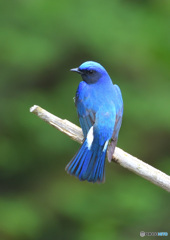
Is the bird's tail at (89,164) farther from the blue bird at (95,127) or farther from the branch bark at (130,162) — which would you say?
the branch bark at (130,162)

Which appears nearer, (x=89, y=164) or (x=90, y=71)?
(x=89, y=164)

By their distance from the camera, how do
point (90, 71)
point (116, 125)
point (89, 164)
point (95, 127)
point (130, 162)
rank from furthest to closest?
1. point (90, 71)
2. point (116, 125)
3. point (95, 127)
4. point (89, 164)
5. point (130, 162)

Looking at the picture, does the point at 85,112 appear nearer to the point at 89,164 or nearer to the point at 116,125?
the point at 116,125

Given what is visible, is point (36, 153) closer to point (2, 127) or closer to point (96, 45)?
point (2, 127)

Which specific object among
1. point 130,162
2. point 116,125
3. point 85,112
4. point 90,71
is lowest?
point 130,162

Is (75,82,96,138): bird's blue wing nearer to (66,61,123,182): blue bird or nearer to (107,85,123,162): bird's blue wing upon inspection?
(66,61,123,182): blue bird

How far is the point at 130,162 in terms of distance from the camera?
5.16 meters

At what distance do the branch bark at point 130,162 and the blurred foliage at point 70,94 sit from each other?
2179 millimetres

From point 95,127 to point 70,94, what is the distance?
2363mm

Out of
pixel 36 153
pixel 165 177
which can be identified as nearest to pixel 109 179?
pixel 36 153

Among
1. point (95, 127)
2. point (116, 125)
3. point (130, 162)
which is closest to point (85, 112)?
point (95, 127)

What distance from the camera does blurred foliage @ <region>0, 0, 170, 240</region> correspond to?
7707mm

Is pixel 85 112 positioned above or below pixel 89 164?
above

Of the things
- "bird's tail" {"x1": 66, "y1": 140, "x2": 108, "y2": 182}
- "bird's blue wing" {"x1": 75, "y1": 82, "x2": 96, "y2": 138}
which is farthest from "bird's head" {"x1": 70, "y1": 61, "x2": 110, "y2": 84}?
"bird's tail" {"x1": 66, "y1": 140, "x2": 108, "y2": 182}
